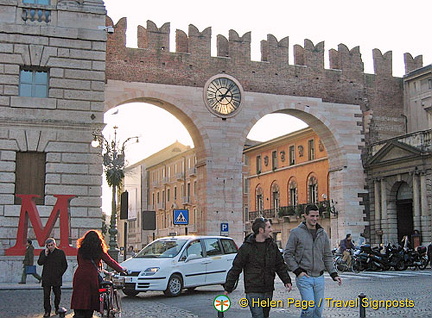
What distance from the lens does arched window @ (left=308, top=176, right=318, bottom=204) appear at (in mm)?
44750

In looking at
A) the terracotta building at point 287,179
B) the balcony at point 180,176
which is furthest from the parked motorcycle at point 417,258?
the balcony at point 180,176

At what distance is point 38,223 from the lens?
1983 cm

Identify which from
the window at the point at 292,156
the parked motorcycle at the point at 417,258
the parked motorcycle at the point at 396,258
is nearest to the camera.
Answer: the parked motorcycle at the point at 396,258

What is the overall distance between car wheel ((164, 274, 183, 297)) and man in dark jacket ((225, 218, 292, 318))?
831 centimetres

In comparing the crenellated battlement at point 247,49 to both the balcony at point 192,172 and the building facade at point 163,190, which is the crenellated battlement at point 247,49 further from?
the balcony at point 192,172

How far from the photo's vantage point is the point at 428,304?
43.1 ft

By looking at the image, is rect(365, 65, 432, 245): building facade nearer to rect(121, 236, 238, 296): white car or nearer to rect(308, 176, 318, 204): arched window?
rect(308, 176, 318, 204): arched window

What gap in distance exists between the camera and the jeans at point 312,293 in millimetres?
7859

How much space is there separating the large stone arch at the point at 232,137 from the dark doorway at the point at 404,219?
205cm

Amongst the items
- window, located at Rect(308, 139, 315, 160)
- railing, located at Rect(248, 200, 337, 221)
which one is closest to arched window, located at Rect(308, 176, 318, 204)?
railing, located at Rect(248, 200, 337, 221)

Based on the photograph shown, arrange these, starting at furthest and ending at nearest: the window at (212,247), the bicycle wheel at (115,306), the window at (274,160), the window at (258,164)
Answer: the window at (258,164) → the window at (274,160) → the window at (212,247) → the bicycle wheel at (115,306)

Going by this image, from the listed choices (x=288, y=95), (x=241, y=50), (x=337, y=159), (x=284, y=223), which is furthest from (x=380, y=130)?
(x=284, y=223)

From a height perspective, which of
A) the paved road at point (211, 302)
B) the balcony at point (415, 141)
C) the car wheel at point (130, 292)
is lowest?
the paved road at point (211, 302)

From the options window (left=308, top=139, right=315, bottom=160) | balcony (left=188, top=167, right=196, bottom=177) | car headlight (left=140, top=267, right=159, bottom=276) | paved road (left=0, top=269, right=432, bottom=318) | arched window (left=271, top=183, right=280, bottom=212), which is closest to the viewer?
paved road (left=0, top=269, right=432, bottom=318)
